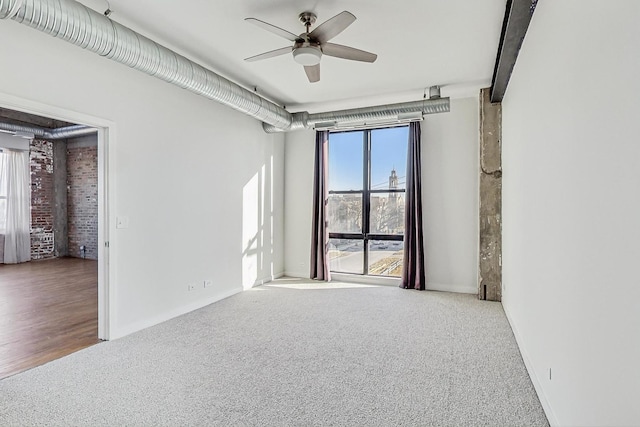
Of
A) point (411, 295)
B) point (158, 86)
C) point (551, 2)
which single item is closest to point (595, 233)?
point (551, 2)

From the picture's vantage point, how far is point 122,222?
11.5 ft

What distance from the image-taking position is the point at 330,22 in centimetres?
250

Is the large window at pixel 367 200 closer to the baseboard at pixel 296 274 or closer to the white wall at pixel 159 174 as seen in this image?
the baseboard at pixel 296 274

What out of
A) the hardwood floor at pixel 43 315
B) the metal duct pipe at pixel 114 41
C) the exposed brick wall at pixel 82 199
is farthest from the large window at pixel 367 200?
the exposed brick wall at pixel 82 199

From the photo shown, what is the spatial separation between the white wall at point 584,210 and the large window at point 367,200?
2.94m

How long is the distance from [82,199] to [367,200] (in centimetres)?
698

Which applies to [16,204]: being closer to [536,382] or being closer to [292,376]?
[292,376]

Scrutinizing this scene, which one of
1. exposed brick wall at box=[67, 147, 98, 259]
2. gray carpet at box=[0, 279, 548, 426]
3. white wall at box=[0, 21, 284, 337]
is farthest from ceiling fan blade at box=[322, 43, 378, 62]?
exposed brick wall at box=[67, 147, 98, 259]

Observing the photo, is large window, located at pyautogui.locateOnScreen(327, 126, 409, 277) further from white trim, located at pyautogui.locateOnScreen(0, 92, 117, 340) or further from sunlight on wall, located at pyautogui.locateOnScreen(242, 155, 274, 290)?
white trim, located at pyautogui.locateOnScreen(0, 92, 117, 340)

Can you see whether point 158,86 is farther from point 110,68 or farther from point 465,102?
point 465,102

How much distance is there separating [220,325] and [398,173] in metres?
3.61

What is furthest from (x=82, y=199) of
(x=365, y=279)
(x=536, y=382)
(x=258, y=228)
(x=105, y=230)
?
(x=536, y=382)

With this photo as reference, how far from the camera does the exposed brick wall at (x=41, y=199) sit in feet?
25.9

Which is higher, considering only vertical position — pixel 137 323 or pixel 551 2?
pixel 551 2
